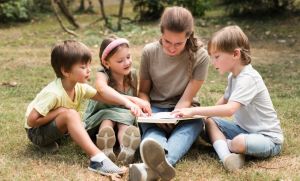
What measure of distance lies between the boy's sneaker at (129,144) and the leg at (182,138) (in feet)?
0.68

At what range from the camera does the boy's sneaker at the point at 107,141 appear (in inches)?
122

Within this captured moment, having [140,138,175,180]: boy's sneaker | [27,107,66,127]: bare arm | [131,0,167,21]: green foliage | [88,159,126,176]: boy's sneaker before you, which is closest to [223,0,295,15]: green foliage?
[131,0,167,21]: green foliage

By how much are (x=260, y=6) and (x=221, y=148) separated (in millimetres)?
8165

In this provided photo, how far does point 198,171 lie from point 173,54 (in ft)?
2.67

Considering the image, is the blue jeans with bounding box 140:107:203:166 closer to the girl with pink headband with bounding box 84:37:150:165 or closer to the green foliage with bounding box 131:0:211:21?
the girl with pink headband with bounding box 84:37:150:165

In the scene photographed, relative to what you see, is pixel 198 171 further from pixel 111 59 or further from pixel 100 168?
pixel 111 59

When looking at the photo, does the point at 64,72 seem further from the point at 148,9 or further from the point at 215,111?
the point at 148,9

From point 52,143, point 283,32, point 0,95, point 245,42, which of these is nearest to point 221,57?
point 245,42

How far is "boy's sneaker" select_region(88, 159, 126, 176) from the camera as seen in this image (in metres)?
2.87

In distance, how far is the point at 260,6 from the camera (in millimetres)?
10758

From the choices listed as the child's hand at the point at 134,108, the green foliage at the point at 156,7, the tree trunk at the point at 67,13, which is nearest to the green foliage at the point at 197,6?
the green foliage at the point at 156,7

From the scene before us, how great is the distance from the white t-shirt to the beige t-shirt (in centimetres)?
30

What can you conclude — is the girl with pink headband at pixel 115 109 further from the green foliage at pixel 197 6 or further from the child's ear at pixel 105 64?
the green foliage at pixel 197 6

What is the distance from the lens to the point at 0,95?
5.05m
